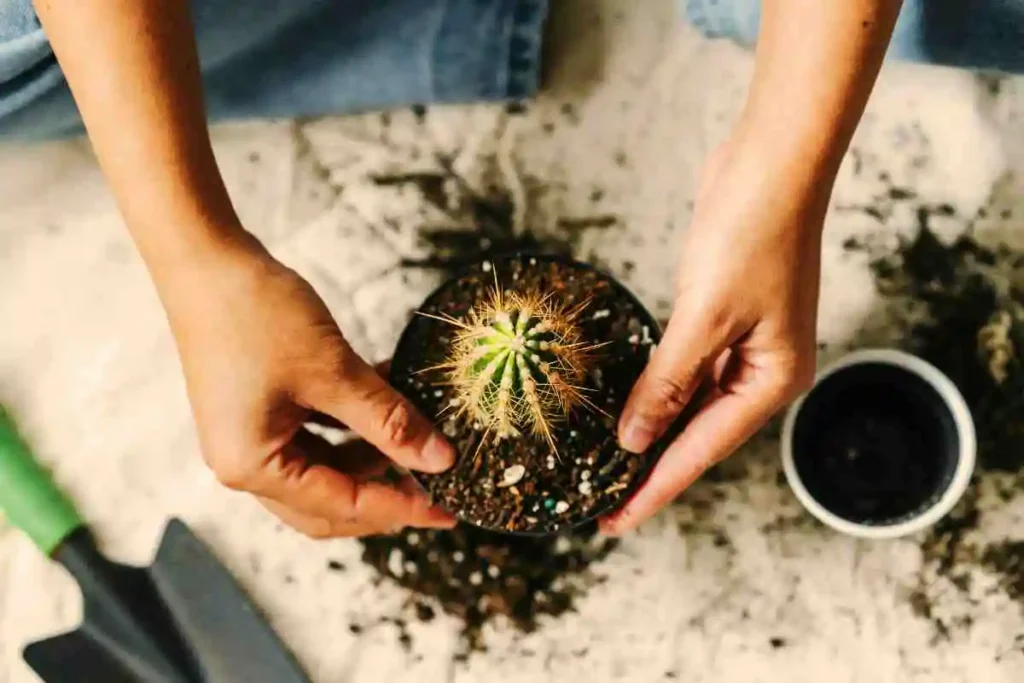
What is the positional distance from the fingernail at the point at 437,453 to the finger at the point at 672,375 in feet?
0.35

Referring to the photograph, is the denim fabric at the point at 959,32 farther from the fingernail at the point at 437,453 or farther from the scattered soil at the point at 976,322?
the fingernail at the point at 437,453

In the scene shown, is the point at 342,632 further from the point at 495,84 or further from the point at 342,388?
the point at 495,84

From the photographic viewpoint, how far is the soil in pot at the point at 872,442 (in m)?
0.74

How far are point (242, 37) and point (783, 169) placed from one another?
1.30 feet

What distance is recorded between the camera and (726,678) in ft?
2.50

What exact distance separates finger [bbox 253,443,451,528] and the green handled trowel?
17 centimetres

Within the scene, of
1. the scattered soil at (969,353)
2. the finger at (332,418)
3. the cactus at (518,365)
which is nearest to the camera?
the cactus at (518,365)

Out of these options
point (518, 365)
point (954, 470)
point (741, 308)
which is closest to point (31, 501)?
point (518, 365)

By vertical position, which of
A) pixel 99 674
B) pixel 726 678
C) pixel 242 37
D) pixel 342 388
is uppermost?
pixel 242 37

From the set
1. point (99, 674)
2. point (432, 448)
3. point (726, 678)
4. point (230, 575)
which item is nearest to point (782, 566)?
point (726, 678)

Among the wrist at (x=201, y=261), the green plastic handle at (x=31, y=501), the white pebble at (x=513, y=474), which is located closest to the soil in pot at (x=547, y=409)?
the white pebble at (x=513, y=474)

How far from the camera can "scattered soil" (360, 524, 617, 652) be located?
771 mm

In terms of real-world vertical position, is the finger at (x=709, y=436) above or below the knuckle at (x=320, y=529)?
above

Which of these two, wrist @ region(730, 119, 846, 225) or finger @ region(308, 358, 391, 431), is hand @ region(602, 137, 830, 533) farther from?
finger @ region(308, 358, 391, 431)
